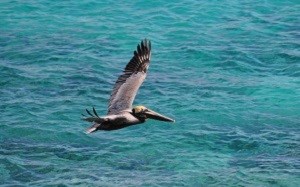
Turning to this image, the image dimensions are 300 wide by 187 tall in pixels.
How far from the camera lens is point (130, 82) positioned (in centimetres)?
1230

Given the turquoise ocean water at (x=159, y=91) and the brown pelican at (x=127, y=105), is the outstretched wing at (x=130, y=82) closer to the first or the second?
the brown pelican at (x=127, y=105)

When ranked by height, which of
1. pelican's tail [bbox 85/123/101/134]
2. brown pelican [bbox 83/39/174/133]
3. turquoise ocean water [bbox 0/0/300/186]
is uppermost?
brown pelican [bbox 83/39/174/133]

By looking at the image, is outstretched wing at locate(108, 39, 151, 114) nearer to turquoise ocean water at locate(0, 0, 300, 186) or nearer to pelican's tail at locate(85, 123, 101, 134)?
pelican's tail at locate(85, 123, 101, 134)

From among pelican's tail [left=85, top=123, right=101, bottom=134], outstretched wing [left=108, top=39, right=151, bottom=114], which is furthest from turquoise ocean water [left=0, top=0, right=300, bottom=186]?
pelican's tail [left=85, top=123, right=101, bottom=134]

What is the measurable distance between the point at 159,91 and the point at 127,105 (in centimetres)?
841

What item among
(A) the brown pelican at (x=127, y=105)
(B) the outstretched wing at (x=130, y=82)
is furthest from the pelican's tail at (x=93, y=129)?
(B) the outstretched wing at (x=130, y=82)

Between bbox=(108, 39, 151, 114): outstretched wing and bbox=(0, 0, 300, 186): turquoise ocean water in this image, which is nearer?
bbox=(108, 39, 151, 114): outstretched wing

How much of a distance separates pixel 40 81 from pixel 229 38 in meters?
8.01

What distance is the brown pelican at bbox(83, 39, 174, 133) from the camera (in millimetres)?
10633

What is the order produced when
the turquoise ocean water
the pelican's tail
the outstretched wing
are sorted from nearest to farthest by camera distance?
the pelican's tail → the outstretched wing → the turquoise ocean water

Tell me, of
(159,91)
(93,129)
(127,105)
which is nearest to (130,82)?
(127,105)

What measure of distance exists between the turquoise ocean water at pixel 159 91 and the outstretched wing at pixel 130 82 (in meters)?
2.98

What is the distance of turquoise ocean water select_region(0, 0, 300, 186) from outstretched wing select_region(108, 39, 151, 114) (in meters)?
2.98

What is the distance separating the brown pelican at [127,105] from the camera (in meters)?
10.6
